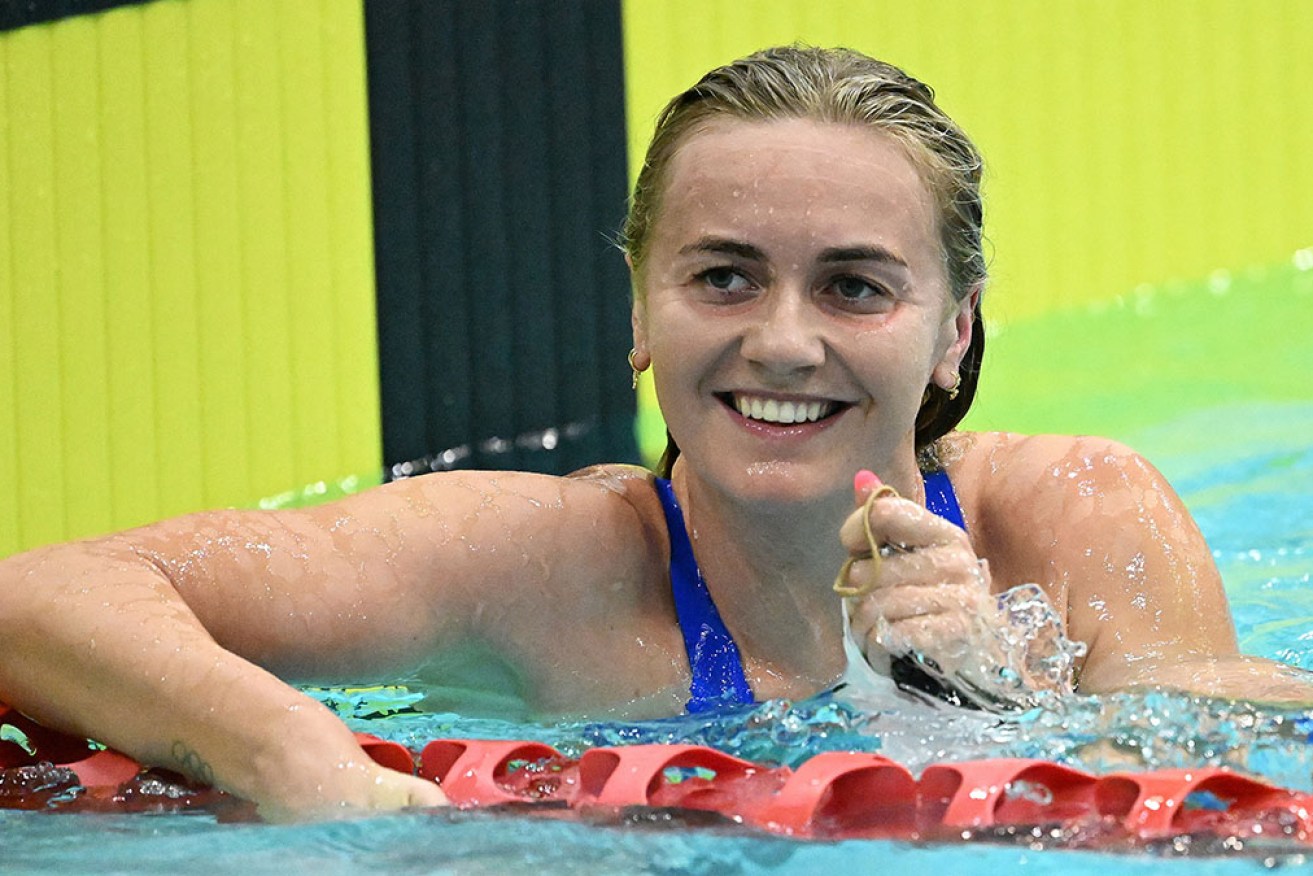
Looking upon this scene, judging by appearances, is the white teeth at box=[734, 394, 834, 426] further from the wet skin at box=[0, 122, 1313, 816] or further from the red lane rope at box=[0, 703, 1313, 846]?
the red lane rope at box=[0, 703, 1313, 846]

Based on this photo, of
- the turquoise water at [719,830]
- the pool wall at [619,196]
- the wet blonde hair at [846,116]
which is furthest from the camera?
the pool wall at [619,196]

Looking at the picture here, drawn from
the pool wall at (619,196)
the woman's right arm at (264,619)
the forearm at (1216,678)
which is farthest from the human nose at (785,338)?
the pool wall at (619,196)

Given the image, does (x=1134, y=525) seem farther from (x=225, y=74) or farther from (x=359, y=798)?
(x=225, y=74)

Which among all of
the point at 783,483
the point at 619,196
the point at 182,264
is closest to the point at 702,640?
the point at 783,483

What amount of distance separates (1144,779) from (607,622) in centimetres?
79

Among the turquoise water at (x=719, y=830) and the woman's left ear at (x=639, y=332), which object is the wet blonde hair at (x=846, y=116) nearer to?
the woman's left ear at (x=639, y=332)

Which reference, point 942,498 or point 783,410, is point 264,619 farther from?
point 942,498

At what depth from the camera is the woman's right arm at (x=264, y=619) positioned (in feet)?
4.95

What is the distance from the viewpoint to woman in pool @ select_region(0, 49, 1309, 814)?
160 cm

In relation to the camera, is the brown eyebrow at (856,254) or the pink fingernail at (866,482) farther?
the brown eyebrow at (856,254)

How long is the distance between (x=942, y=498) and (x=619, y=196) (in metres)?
2.42

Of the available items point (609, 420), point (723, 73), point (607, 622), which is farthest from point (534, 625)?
point (609, 420)

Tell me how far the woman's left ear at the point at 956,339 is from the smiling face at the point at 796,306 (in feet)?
0.29

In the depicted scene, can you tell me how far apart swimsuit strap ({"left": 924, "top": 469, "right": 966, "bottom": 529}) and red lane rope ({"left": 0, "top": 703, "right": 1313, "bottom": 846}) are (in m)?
0.61
